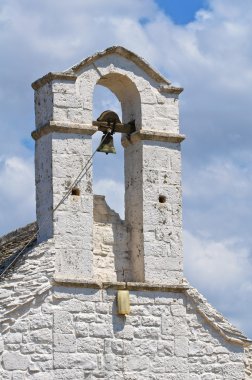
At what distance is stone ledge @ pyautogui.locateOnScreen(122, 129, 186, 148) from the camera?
61.4 ft

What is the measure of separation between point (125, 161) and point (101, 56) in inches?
57.0

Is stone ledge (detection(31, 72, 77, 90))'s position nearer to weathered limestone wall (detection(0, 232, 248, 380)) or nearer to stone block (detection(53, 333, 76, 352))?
weathered limestone wall (detection(0, 232, 248, 380))

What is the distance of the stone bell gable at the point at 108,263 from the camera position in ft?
57.7

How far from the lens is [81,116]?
18.4 meters

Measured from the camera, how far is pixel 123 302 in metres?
→ 18.0

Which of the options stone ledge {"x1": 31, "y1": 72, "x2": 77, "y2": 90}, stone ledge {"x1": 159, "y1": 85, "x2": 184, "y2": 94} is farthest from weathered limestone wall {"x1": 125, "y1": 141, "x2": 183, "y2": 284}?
stone ledge {"x1": 31, "y1": 72, "x2": 77, "y2": 90}

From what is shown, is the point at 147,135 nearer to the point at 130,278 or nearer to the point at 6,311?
the point at 130,278

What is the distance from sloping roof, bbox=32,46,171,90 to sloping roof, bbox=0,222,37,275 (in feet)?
6.68

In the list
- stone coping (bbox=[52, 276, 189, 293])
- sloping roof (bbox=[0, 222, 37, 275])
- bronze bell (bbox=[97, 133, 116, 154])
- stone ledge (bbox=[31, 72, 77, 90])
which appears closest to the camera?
stone coping (bbox=[52, 276, 189, 293])

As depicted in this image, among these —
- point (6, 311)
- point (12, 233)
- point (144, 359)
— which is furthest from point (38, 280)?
point (12, 233)

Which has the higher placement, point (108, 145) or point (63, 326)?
point (108, 145)

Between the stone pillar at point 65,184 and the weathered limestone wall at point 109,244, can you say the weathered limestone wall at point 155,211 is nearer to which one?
the weathered limestone wall at point 109,244

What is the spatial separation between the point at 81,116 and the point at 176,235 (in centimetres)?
197

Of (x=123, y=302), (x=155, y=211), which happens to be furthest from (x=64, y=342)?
(x=155, y=211)
